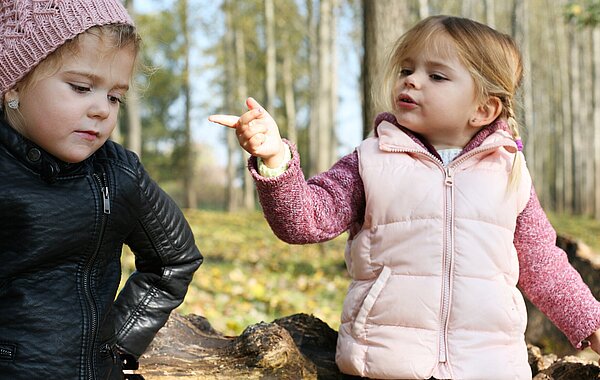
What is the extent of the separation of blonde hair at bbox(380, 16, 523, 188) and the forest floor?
126 cm

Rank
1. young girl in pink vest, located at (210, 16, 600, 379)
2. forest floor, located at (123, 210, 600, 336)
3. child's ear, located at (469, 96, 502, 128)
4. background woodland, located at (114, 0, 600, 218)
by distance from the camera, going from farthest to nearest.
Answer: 1. background woodland, located at (114, 0, 600, 218)
2. forest floor, located at (123, 210, 600, 336)
3. child's ear, located at (469, 96, 502, 128)
4. young girl in pink vest, located at (210, 16, 600, 379)

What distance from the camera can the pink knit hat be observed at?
1748mm

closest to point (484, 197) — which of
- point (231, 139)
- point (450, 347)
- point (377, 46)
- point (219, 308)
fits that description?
point (450, 347)

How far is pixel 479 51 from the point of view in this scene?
2.33 metres

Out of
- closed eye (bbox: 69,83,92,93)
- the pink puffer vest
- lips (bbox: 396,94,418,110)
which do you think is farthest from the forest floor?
closed eye (bbox: 69,83,92,93)

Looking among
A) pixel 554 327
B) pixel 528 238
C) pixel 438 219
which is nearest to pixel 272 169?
pixel 438 219

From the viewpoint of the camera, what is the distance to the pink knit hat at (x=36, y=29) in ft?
5.74

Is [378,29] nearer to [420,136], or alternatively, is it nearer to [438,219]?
[420,136]

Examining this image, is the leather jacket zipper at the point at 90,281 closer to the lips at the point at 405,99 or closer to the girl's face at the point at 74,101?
the girl's face at the point at 74,101

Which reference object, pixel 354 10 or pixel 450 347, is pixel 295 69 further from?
pixel 450 347

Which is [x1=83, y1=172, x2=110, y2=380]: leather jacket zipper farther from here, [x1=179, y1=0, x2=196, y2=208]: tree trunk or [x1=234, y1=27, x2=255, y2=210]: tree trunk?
[x1=234, y1=27, x2=255, y2=210]: tree trunk

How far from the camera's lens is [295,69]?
28.9 metres

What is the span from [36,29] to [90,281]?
0.73 metres

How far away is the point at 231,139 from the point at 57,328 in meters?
21.0
